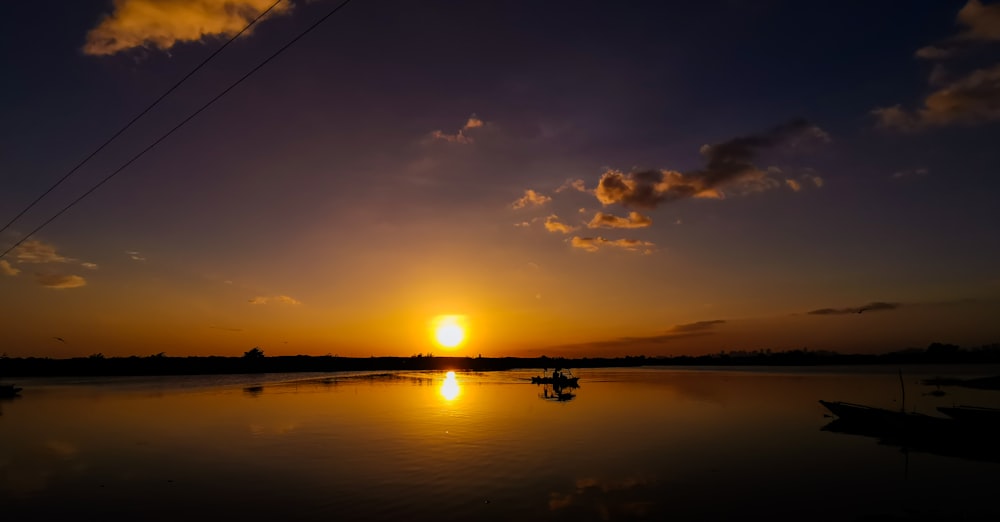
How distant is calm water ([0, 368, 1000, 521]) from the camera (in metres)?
18.4

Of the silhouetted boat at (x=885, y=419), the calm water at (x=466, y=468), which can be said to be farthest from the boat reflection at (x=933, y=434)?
the calm water at (x=466, y=468)

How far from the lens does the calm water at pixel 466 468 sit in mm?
18438

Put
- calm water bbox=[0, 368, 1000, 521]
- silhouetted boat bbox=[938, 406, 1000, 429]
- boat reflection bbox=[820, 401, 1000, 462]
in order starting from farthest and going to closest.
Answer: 1. silhouetted boat bbox=[938, 406, 1000, 429]
2. boat reflection bbox=[820, 401, 1000, 462]
3. calm water bbox=[0, 368, 1000, 521]

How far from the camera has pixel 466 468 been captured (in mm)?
23891

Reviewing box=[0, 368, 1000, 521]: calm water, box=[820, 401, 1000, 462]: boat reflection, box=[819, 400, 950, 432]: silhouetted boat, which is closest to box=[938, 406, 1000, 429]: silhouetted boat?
box=[820, 401, 1000, 462]: boat reflection

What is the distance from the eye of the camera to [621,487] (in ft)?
69.3

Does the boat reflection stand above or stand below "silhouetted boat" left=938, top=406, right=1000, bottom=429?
below

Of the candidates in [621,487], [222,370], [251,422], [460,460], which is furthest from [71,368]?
[621,487]

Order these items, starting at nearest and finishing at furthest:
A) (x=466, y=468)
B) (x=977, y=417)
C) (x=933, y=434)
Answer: (x=466, y=468) → (x=933, y=434) → (x=977, y=417)

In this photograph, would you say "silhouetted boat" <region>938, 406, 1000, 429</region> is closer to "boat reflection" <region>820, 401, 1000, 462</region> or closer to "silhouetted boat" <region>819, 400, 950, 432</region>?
"boat reflection" <region>820, 401, 1000, 462</region>

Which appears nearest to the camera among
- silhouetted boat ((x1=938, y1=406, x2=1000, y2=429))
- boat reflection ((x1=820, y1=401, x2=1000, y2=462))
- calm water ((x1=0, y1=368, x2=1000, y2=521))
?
calm water ((x1=0, y1=368, x2=1000, y2=521))

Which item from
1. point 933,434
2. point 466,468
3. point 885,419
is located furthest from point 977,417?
point 466,468

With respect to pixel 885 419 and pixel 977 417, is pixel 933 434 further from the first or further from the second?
pixel 977 417

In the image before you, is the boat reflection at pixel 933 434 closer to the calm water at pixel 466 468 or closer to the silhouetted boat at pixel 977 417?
the silhouetted boat at pixel 977 417
